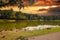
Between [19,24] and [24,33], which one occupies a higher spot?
[19,24]

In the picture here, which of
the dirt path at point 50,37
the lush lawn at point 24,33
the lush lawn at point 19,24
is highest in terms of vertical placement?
the lush lawn at point 19,24

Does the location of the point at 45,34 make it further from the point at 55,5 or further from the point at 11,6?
the point at 11,6

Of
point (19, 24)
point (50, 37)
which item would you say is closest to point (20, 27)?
point (19, 24)

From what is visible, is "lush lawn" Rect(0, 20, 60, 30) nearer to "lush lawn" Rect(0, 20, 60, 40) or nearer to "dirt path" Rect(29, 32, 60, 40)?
"lush lawn" Rect(0, 20, 60, 40)

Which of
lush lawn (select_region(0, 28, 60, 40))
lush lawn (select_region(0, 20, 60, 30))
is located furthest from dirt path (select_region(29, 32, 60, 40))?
lush lawn (select_region(0, 20, 60, 30))

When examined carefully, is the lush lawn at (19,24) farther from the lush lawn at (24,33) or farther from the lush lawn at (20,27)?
the lush lawn at (24,33)

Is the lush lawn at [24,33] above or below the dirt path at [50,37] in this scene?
above

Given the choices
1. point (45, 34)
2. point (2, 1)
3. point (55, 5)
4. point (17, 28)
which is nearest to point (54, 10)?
point (55, 5)

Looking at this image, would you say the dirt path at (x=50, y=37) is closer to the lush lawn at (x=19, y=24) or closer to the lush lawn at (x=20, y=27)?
the lush lawn at (x=20, y=27)

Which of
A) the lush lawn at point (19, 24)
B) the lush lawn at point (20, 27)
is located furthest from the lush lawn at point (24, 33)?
the lush lawn at point (19, 24)

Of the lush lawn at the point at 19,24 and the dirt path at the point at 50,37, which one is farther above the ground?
the lush lawn at the point at 19,24

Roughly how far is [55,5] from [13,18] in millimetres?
787

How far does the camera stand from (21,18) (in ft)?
8.66

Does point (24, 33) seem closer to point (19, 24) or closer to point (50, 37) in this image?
point (19, 24)
